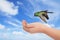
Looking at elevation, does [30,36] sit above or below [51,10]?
below

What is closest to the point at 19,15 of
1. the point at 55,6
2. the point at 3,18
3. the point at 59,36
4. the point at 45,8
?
the point at 3,18

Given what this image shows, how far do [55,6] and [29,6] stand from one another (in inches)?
10.9

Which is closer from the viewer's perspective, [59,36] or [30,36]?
[59,36]

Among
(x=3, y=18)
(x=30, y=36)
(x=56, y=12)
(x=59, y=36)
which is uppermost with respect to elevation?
(x=56, y=12)

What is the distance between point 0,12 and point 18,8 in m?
0.19

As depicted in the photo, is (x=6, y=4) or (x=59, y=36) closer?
(x=59, y=36)

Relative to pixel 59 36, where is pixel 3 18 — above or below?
above

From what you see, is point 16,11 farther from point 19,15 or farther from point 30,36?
point 30,36

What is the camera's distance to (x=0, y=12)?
1.64m

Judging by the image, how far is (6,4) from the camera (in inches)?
65.0

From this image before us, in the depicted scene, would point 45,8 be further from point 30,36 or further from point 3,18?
point 3,18

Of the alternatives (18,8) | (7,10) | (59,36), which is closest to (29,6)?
(18,8)

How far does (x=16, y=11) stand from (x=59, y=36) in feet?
2.24

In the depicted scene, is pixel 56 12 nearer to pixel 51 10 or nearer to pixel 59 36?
pixel 51 10
